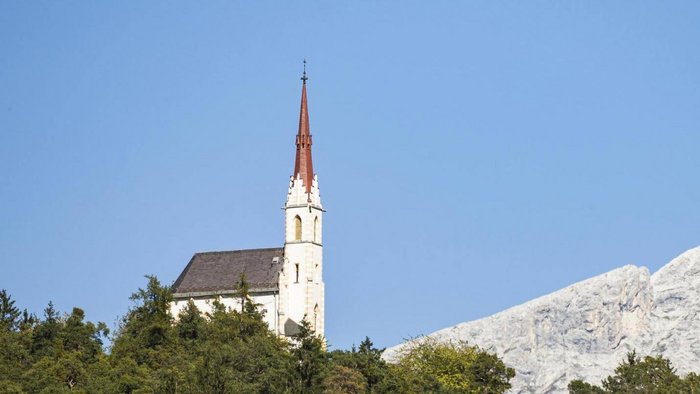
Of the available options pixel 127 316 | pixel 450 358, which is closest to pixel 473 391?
pixel 450 358

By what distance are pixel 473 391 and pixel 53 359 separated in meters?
30.0

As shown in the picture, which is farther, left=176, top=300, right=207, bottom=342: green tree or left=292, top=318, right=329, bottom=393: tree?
left=176, top=300, right=207, bottom=342: green tree

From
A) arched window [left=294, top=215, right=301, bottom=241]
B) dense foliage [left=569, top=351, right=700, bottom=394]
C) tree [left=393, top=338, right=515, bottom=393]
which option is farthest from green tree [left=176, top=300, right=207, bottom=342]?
dense foliage [left=569, top=351, right=700, bottom=394]

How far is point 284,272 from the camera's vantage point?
13650 centimetres

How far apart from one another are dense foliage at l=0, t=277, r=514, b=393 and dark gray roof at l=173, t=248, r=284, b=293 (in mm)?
6724

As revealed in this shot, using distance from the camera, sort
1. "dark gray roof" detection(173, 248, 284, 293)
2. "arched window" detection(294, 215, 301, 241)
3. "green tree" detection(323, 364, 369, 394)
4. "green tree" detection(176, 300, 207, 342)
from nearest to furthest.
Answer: "green tree" detection(323, 364, 369, 394) → "green tree" detection(176, 300, 207, 342) → "dark gray roof" detection(173, 248, 284, 293) → "arched window" detection(294, 215, 301, 241)

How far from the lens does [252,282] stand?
13662 centimetres

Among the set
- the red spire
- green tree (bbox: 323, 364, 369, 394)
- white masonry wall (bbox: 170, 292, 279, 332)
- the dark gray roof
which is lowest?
green tree (bbox: 323, 364, 369, 394)

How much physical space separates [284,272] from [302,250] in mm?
3249

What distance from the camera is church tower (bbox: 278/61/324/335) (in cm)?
13550

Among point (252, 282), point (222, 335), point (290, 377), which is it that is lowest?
point (290, 377)

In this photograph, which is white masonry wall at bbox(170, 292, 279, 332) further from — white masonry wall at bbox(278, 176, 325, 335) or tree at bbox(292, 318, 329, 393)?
tree at bbox(292, 318, 329, 393)

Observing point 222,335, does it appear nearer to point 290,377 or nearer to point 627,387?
point 290,377

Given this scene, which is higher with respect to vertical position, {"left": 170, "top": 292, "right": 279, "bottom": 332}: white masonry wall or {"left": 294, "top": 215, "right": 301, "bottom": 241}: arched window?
{"left": 294, "top": 215, "right": 301, "bottom": 241}: arched window
